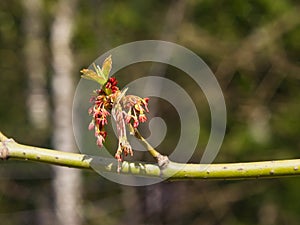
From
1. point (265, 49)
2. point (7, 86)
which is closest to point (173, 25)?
point (265, 49)

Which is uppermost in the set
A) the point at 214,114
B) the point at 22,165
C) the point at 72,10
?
the point at 72,10

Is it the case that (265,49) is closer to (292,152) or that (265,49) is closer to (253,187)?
(292,152)

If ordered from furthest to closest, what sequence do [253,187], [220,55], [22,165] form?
1. [22,165]
2. [253,187]
3. [220,55]

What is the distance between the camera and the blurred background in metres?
3.54

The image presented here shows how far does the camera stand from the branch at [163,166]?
82 centimetres

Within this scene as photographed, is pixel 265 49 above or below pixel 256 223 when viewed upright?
above

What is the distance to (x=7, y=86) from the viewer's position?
505 centimetres

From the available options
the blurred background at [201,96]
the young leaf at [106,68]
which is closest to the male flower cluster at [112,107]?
the young leaf at [106,68]

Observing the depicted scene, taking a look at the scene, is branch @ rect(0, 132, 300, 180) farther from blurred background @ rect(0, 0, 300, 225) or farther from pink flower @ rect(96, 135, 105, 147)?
blurred background @ rect(0, 0, 300, 225)

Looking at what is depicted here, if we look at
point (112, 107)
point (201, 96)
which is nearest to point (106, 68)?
point (112, 107)

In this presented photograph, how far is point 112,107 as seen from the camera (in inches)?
32.4

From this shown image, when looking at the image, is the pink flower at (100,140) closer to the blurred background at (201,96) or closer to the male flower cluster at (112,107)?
the male flower cluster at (112,107)

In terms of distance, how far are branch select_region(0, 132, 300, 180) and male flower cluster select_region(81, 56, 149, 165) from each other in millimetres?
28

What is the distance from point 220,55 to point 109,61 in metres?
2.92
